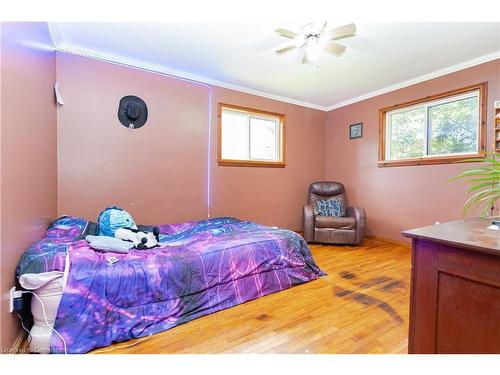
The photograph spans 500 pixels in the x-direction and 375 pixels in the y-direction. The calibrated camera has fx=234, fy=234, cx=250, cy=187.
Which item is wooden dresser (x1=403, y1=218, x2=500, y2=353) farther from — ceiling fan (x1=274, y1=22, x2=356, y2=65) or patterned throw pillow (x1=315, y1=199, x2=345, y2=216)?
patterned throw pillow (x1=315, y1=199, x2=345, y2=216)

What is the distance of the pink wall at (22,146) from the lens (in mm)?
1202

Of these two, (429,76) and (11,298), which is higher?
Result: (429,76)

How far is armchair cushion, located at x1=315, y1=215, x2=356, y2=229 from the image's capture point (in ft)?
11.7

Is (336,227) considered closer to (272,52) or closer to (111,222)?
(272,52)

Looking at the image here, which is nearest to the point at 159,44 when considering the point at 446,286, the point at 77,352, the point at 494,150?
the point at 77,352

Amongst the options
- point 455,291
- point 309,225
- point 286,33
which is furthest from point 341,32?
point 309,225

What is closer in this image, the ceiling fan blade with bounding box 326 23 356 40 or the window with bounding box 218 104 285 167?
the ceiling fan blade with bounding box 326 23 356 40

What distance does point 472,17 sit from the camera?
999mm

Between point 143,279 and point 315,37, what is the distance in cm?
254

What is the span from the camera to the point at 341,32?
6.55ft

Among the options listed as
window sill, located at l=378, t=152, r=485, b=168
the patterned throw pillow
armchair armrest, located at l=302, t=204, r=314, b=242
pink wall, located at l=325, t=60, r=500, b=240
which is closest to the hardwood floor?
armchair armrest, located at l=302, t=204, r=314, b=242

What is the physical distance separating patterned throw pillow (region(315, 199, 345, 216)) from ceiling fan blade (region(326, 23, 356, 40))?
99.7 inches

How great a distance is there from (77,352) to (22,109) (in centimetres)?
150

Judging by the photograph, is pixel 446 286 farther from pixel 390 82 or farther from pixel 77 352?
pixel 390 82
